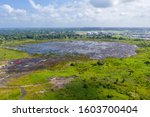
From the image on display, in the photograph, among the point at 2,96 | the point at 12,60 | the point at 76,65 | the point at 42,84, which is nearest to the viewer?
the point at 2,96

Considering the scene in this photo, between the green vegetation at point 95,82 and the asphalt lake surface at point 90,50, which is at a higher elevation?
the green vegetation at point 95,82

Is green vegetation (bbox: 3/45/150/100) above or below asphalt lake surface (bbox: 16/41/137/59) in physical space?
Answer: above

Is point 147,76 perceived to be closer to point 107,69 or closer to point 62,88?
point 107,69

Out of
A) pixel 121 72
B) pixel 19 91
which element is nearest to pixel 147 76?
pixel 121 72

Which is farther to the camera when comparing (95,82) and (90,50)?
(90,50)

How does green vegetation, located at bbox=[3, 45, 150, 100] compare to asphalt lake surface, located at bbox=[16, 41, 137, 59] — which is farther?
asphalt lake surface, located at bbox=[16, 41, 137, 59]

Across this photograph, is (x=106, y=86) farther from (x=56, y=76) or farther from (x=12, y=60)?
(x=12, y=60)

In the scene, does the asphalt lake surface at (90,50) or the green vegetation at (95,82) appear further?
the asphalt lake surface at (90,50)

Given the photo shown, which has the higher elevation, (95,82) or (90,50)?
(95,82)

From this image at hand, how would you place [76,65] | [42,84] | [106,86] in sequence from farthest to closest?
[76,65], [42,84], [106,86]

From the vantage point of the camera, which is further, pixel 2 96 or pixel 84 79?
pixel 84 79
